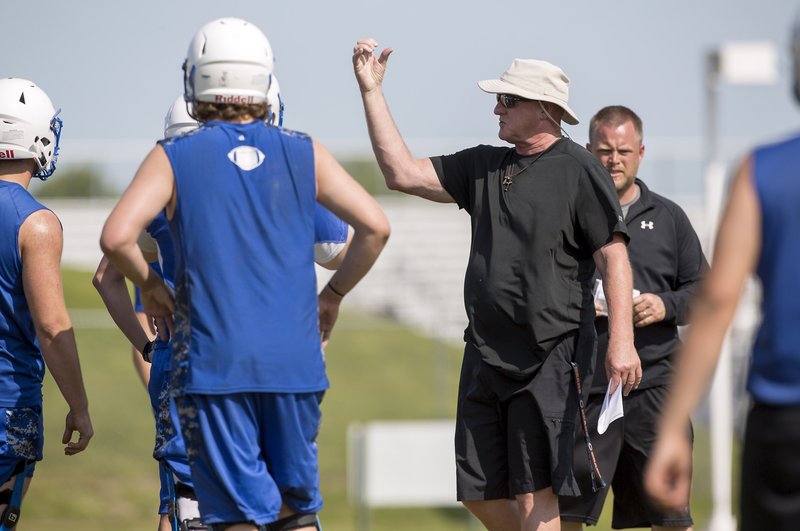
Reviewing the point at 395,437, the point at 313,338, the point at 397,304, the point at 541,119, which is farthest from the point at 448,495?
the point at 397,304

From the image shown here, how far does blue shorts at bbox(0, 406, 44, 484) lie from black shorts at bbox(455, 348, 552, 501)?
1878 millimetres

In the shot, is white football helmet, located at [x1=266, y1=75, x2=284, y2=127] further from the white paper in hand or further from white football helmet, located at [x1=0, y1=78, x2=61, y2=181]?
the white paper in hand

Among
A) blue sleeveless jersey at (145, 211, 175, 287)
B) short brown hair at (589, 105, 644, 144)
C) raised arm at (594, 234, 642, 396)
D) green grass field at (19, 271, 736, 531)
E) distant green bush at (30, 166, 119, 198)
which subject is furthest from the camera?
distant green bush at (30, 166, 119, 198)

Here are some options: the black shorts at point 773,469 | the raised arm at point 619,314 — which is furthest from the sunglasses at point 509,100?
the black shorts at point 773,469

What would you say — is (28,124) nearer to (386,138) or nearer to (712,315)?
(386,138)

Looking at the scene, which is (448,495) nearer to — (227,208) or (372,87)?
(372,87)

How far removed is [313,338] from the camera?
3832 mm

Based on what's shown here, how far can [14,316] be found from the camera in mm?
4648

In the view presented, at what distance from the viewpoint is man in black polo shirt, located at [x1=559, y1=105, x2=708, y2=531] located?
579 centimetres

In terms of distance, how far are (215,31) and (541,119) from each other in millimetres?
1926

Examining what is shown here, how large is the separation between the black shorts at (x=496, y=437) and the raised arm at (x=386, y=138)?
80 centimetres

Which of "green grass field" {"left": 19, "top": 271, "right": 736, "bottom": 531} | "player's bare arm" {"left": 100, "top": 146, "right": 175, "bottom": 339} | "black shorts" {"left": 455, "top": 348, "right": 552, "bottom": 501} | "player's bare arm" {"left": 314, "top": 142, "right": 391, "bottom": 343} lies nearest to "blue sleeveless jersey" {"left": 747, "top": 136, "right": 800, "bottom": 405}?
"player's bare arm" {"left": 314, "top": 142, "right": 391, "bottom": 343}

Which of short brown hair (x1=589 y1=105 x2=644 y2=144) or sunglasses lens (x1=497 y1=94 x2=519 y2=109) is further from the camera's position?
short brown hair (x1=589 y1=105 x2=644 y2=144)

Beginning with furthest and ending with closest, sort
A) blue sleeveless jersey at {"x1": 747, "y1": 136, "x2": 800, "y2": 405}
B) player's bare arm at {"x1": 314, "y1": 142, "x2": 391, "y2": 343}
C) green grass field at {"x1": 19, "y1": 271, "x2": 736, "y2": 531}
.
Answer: green grass field at {"x1": 19, "y1": 271, "x2": 736, "y2": 531}
player's bare arm at {"x1": 314, "y1": 142, "x2": 391, "y2": 343}
blue sleeveless jersey at {"x1": 747, "y1": 136, "x2": 800, "y2": 405}
